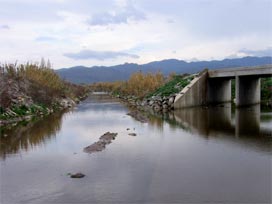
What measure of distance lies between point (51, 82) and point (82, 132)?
3296cm

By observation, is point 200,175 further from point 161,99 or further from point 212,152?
point 161,99

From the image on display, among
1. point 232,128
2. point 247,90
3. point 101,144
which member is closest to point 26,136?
point 101,144

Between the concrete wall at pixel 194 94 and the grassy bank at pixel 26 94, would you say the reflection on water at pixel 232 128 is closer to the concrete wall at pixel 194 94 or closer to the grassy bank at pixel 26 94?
the concrete wall at pixel 194 94

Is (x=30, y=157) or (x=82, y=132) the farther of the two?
(x=82, y=132)

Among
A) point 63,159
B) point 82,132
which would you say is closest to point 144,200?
point 63,159

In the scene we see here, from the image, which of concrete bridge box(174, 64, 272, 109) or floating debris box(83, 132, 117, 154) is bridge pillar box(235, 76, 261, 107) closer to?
concrete bridge box(174, 64, 272, 109)

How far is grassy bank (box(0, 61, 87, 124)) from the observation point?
3590 centimetres

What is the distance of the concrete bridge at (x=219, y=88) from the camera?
44906 mm

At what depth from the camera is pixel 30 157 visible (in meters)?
19.2

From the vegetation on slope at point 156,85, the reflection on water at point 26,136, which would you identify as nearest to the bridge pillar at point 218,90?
the vegetation on slope at point 156,85

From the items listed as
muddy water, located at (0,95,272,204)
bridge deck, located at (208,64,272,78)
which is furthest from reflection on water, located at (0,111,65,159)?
bridge deck, located at (208,64,272,78)

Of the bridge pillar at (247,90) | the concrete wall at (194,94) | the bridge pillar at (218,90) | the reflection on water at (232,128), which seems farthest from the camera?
the bridge pillar at (218,90)

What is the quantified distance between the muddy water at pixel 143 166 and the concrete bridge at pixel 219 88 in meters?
17.2

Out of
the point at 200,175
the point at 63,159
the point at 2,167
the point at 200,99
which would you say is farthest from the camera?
the point at 200,99
